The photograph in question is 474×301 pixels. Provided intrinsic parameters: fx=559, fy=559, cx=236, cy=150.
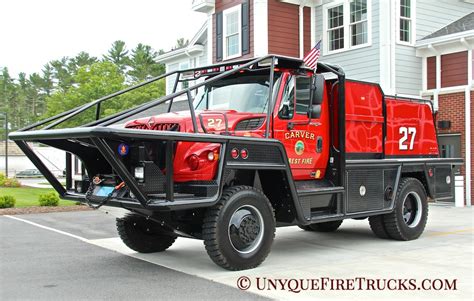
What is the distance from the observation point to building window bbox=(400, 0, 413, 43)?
1686 cm

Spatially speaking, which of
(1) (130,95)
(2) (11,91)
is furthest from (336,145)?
(2) (11,91)

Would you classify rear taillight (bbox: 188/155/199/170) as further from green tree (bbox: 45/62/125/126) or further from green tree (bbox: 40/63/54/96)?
green tree (bbox: 40/63/54/96)

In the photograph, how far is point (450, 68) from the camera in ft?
54.0

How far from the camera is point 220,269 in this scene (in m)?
7.29

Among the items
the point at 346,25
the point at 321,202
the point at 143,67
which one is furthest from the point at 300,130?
the point at 143,67

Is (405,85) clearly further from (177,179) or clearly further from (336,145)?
(177,179)

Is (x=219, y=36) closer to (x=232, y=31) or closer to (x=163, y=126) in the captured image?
(x=232, y=31)

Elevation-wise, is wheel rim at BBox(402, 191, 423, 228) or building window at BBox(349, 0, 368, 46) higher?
building window at BBox(349, 0, 368, 46)

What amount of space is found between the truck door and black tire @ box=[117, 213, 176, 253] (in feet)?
7.19

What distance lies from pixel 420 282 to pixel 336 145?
276cm

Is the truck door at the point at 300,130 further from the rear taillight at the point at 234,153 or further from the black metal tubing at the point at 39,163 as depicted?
the black metal tubing at the point at 39,163

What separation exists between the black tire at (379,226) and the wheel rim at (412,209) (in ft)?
1.69

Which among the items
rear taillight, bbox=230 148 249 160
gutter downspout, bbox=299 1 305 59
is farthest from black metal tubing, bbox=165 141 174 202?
gutter downspout, bbox=299 1 305 59

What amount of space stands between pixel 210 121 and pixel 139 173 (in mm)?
1400
